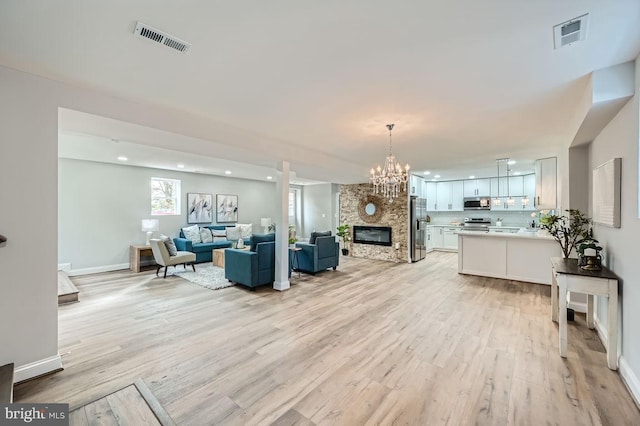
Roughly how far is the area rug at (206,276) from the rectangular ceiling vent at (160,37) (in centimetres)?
408

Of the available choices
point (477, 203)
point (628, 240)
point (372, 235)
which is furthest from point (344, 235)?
point (628, 240)

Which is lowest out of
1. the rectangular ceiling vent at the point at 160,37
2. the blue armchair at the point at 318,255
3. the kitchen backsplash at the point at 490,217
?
the blue armchair at the point at 318,255

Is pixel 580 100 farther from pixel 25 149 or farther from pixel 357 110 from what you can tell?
pixel 25 149

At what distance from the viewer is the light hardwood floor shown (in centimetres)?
195

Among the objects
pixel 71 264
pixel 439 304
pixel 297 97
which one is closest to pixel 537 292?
pixel 439 304

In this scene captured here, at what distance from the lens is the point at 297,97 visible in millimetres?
2799

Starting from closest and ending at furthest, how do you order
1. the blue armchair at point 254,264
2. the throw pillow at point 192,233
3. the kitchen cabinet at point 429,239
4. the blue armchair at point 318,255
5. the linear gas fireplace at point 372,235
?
the blue armchair at point 254,264 → the blue armchair at point 318,255 → the throw pillow at point 192,233 → the linear gas fireplace at point 372,235 → the kitchen cabinet at point 429,239

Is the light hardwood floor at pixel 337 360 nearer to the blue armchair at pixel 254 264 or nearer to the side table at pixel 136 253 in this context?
the blue armchair at pixel 254 264

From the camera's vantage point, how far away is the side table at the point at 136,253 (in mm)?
6245

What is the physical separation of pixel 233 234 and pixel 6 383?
6.37 meters

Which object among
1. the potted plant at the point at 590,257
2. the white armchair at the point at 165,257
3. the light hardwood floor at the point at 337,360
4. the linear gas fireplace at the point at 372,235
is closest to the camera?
the light hardwood floor at the point at 337,360

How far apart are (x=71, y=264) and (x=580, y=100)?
9.09 meters

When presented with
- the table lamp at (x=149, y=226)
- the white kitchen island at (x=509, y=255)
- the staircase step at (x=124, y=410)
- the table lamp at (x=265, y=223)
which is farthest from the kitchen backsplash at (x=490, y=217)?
the staircase step at (x=124, y=410)

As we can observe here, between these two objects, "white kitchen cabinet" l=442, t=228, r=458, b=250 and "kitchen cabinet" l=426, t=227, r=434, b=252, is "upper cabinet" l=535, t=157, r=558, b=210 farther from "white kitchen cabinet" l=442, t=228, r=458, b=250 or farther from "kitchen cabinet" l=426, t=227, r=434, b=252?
"kitchen cabinet" l=426, t=227, r=434, b=252
